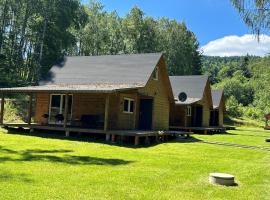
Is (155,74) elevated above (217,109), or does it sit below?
above

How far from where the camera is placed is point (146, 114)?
2308cm

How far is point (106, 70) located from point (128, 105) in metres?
2.90

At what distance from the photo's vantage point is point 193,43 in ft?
206

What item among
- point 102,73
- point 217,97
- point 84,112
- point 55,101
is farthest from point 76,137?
point 217,97

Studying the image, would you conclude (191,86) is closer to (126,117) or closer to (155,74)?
(155,74)

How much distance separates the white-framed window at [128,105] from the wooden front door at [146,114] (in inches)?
51.8

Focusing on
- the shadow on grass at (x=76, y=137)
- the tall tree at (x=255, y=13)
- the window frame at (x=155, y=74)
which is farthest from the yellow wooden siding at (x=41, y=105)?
the tall tree at (x=255, y=13)

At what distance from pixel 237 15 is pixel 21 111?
2368 centimetres

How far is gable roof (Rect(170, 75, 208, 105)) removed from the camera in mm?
31141

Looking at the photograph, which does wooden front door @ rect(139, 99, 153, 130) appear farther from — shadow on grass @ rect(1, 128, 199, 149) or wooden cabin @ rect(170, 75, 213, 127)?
wooden cabin @ rect(170, 75, 213, 127)

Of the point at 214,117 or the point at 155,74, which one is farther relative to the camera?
the point at 214,117

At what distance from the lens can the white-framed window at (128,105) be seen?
69.3 ft

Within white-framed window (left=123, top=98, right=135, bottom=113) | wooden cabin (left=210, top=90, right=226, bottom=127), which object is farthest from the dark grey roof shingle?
wooden cabin (left=210, top=90, right=226, bottom=127)

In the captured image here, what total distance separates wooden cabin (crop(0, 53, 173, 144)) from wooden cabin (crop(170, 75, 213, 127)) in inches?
197
